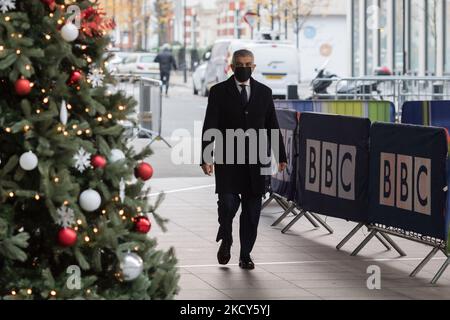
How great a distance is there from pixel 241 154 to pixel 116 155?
401 centimetres

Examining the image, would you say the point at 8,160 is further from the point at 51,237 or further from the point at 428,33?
the point at 428,33

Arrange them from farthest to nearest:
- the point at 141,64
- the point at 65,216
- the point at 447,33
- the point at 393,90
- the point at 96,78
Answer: the point at 141,64
the point at 447,33
the point at 393,90
the point at 96,78
the point at 65,216

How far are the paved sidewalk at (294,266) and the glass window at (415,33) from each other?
35.1 meters

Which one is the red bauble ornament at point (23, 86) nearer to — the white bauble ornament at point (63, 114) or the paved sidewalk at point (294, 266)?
the white bauble ornament at point (63, 114)

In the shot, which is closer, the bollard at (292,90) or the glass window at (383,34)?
the bollard at (292,90)

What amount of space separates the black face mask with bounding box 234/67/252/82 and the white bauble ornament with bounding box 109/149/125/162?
4.08 m

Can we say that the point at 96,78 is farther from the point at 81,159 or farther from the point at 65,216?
the point at 65,216

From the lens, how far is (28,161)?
6.06 m

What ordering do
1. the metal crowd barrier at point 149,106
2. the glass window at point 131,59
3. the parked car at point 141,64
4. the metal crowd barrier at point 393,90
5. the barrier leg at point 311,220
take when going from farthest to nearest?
1. the glass window at point 131,59
2. the parked car at point 141,64
3. the metal crowd barrier at point 149,106
4. the metal crowd barrier at point 393,90
5. the barrier leg at point 311,220

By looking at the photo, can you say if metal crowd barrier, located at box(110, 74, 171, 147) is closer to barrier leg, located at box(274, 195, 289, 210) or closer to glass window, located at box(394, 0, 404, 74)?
barrier leg, located at box(274, 195, 289, 210)

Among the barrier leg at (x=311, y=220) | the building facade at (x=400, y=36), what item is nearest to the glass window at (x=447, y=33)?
the building facade at (x=400, y=36)

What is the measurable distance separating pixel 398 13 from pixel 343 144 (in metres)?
40.2

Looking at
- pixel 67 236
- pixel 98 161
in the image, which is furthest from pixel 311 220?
pixel 67 236

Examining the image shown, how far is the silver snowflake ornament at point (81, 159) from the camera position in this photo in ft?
20.3
